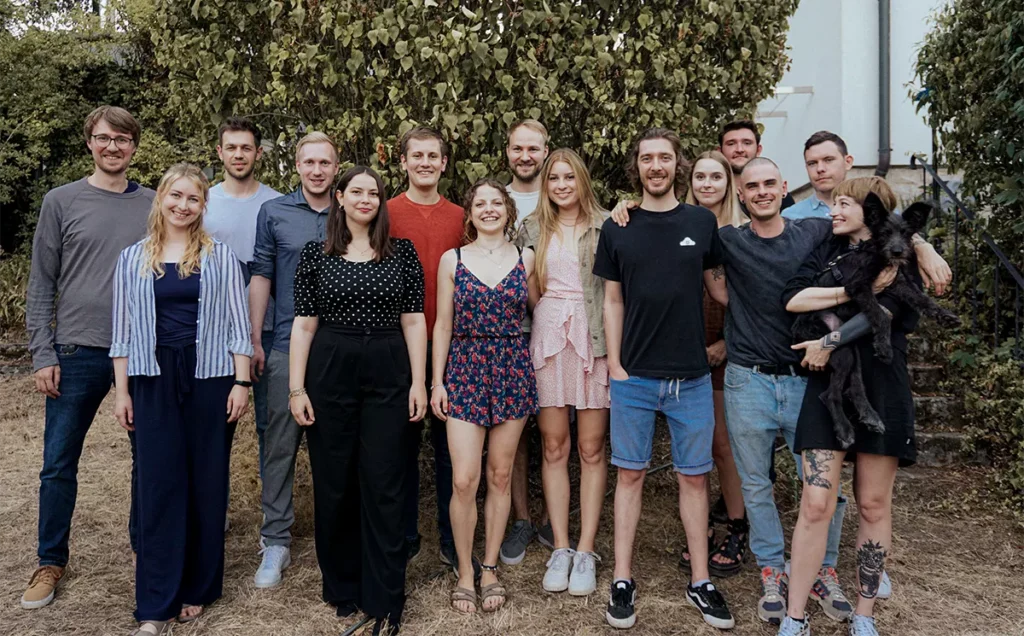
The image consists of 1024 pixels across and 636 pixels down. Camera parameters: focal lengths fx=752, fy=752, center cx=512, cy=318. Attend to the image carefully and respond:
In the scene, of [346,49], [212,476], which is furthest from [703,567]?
[346,49]

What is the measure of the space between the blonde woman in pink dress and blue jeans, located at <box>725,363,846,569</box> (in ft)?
2.12

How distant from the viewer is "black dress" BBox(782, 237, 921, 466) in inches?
123

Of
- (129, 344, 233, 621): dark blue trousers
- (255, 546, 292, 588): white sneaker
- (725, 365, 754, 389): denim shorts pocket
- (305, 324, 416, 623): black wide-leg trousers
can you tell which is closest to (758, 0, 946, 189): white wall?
(725, 365, 754, 389): denim shorts pocket

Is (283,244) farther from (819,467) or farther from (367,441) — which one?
(819,467)

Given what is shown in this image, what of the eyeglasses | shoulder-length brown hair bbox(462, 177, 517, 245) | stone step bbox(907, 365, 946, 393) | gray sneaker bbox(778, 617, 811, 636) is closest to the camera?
gray sneaker bbox(778, 617, 811, 636)

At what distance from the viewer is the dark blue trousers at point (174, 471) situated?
11.4 feet

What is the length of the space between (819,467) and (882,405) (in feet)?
1.19

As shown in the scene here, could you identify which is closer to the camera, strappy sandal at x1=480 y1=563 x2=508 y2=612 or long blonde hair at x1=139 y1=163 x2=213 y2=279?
long blonde hair at x1=139 y1=163 x2=213 y2=279

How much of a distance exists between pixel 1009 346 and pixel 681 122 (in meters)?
3.18

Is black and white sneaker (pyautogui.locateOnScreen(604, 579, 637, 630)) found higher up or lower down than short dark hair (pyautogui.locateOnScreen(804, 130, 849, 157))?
lower down

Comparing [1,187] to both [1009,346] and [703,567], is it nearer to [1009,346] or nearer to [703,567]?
[703,567]

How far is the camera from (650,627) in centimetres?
359

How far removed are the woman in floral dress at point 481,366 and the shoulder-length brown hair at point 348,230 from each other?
13.0 inches

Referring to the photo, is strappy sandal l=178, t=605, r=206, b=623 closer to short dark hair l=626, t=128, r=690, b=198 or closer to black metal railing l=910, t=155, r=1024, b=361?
short dark hair l=626, t=128, r=690, b=198
